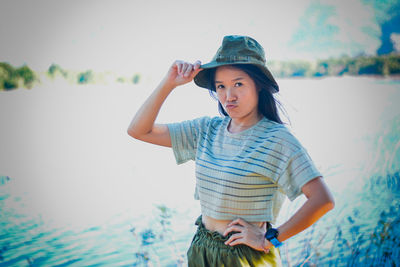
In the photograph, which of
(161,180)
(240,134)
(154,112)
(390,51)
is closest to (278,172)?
(240,134)

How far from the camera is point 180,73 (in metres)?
1.57

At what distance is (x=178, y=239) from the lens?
2643mm

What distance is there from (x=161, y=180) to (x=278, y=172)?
4.97 feet

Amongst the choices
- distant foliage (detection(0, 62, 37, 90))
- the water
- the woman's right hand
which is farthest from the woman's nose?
distant foliage (detection(0, 62, 37, 90))

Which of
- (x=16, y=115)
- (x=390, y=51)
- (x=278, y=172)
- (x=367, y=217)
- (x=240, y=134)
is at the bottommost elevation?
(x=367, y=217)

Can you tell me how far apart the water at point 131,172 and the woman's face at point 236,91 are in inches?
50.9

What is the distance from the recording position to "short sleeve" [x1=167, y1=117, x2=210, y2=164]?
5.46 feet

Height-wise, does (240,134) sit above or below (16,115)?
below

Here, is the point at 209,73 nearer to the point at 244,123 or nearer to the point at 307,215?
the point at 244,123

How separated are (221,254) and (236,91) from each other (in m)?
0.68

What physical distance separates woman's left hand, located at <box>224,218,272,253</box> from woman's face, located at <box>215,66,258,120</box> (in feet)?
1.48

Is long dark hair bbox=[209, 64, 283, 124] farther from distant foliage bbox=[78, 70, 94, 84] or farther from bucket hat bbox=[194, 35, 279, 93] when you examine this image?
distant foliage bbox=[78, 70, 94, 84]

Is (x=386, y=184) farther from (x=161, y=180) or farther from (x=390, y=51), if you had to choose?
(x=161, y=180)

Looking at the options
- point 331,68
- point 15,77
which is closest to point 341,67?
point 331,68
